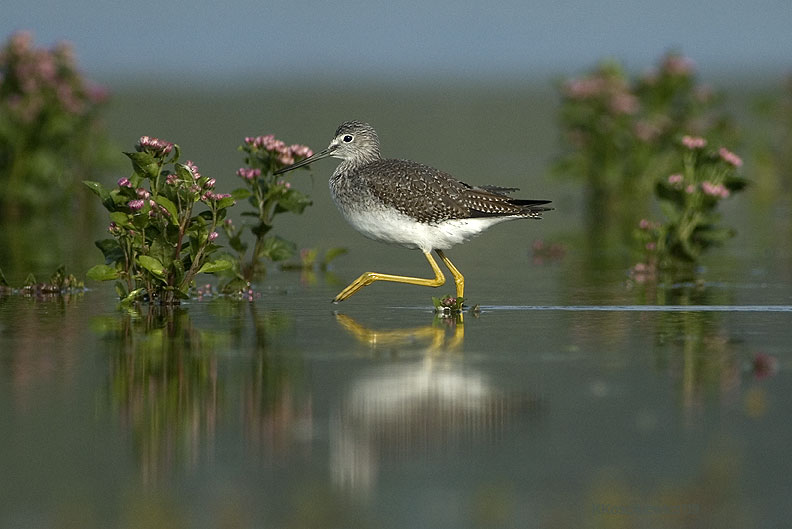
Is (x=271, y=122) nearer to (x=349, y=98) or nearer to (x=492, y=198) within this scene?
(x=349, y=98)

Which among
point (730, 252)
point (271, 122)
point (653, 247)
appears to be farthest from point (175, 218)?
point (271, 122)

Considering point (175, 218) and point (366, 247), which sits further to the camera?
point (366, 247)

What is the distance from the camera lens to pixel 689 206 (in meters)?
14.6

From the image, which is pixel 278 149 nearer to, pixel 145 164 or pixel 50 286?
pixel 145 164

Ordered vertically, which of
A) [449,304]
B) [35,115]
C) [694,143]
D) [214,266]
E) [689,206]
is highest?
[35,115]

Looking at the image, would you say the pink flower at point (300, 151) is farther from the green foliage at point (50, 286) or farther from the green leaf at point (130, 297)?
the green foliage at point (50, 286)

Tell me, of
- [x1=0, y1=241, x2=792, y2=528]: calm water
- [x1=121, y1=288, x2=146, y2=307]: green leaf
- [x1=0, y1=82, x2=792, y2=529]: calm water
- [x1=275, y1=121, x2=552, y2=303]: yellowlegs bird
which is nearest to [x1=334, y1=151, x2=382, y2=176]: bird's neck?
[x1=275, y1=121, x2=552, y2=303]: yellowlegs bird

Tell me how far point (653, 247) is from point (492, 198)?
305cm

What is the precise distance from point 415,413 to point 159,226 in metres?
4.49

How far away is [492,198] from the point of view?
39.8 ft

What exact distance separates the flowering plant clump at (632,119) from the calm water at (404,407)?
817 cm

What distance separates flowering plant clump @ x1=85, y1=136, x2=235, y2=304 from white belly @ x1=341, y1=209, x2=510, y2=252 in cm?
127

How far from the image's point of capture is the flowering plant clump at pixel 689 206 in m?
14.3

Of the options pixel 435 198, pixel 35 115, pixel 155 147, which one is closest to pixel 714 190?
pixel 435 198
